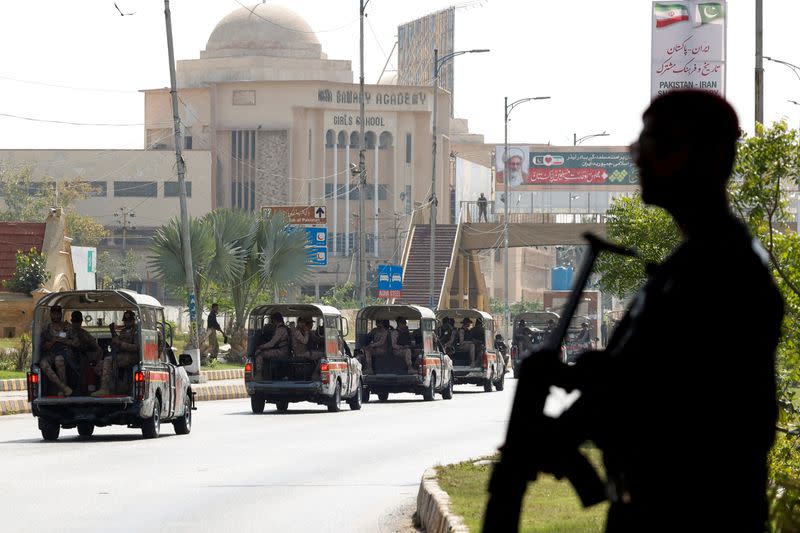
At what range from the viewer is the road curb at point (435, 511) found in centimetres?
1055

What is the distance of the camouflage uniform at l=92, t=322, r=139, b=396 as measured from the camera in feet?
70.8

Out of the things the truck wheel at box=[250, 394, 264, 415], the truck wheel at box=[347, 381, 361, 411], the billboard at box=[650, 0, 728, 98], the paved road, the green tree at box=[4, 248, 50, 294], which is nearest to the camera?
the paved road

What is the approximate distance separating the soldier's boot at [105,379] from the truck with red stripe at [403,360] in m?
12.9

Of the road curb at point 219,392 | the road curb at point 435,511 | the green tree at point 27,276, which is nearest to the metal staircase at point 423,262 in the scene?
A: the green tree at point 27,276

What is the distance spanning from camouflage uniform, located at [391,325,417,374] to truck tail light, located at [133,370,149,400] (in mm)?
13102

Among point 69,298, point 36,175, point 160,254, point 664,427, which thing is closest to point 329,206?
point 36,175

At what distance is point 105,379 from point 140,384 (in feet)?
2.14

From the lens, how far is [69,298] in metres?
22.5

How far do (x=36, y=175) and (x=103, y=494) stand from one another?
10650cm

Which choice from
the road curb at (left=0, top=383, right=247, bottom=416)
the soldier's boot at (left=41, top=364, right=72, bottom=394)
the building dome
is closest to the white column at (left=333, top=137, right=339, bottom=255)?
the building dome

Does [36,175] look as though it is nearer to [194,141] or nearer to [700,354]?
[194,141]

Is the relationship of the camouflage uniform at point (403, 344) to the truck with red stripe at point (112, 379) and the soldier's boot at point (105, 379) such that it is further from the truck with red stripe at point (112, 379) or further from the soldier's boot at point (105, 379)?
the soldier's boot at point (105, 379)

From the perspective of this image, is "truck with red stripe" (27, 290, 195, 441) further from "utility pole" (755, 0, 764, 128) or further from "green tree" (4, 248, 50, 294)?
"green tree" (4, 248, 50, 294)

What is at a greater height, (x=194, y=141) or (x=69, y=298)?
(x=194, y=141)
